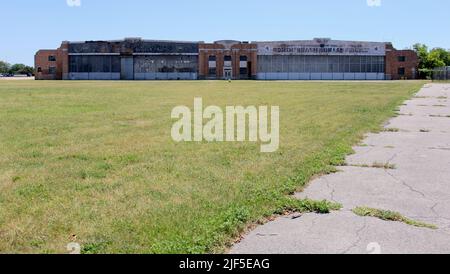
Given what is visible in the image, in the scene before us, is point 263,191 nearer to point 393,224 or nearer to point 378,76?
point 393,224

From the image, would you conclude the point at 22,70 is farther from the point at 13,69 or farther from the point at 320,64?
the point at 320,64

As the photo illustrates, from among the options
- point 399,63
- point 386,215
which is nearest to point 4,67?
point 399,63

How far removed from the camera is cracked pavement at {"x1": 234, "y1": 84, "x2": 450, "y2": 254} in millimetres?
4320

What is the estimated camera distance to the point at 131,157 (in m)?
8.73

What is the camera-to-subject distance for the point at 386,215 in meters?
5.25

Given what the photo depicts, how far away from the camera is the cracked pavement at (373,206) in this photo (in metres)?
4.32

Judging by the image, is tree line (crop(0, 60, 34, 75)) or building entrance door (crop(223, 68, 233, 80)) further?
tree line (crop(0, 60, 34, 75))

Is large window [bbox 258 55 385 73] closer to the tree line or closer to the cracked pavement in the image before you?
the cracked pavement

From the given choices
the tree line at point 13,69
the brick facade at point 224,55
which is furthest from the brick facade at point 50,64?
the tree line at point 13,69

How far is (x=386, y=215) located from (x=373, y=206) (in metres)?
0.43

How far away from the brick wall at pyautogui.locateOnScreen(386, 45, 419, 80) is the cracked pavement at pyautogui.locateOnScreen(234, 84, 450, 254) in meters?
103

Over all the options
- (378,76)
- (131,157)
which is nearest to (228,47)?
(378,76)

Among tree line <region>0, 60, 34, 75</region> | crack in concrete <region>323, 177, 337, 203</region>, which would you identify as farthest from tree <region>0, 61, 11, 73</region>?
crack in concrete <region>323, 177, 337, 203</region>
